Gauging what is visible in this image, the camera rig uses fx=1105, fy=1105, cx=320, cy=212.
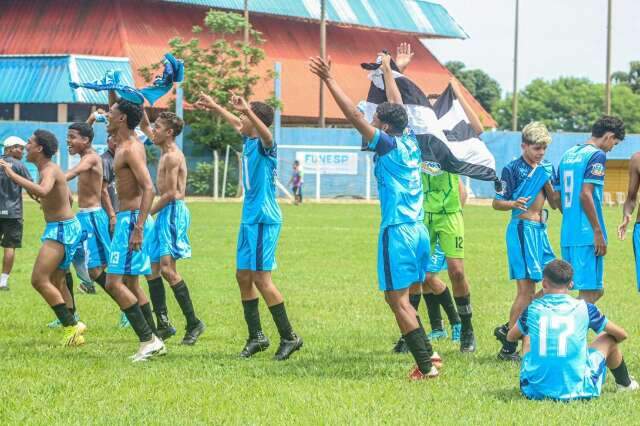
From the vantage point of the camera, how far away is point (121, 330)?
1195 centimetres

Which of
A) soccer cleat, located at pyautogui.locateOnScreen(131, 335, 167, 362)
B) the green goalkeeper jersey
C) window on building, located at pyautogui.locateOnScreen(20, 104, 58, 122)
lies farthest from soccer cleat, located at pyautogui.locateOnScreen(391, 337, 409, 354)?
window on building, located at pyautogui.locateOnScreen(20, 104, 58, 122)

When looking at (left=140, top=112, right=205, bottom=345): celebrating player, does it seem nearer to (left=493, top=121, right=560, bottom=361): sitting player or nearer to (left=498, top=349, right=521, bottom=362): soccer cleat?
(left=498, top=349, right=521, bottom=362): soccer cleat

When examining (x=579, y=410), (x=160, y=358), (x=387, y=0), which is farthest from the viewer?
(x=387, y=0)

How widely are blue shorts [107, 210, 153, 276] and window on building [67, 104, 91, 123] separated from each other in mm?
45117

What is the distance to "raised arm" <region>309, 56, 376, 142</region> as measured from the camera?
28.1ft

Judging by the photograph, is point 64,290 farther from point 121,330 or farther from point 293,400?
point 293,400

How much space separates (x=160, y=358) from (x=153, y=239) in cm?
184

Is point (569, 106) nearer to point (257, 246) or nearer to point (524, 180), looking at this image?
point (524, 180)

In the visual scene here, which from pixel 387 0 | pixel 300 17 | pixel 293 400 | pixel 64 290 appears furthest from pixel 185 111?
pixel 293 400

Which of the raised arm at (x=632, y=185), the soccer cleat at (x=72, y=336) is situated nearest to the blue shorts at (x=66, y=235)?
the soccer cleat at (x=72, y=336)

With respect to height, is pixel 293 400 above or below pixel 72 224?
below

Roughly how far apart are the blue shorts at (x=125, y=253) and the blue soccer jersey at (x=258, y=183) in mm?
1050

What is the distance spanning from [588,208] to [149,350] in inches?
162

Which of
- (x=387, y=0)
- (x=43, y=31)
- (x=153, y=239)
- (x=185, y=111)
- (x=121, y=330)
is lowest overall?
(x=121, y=330)
